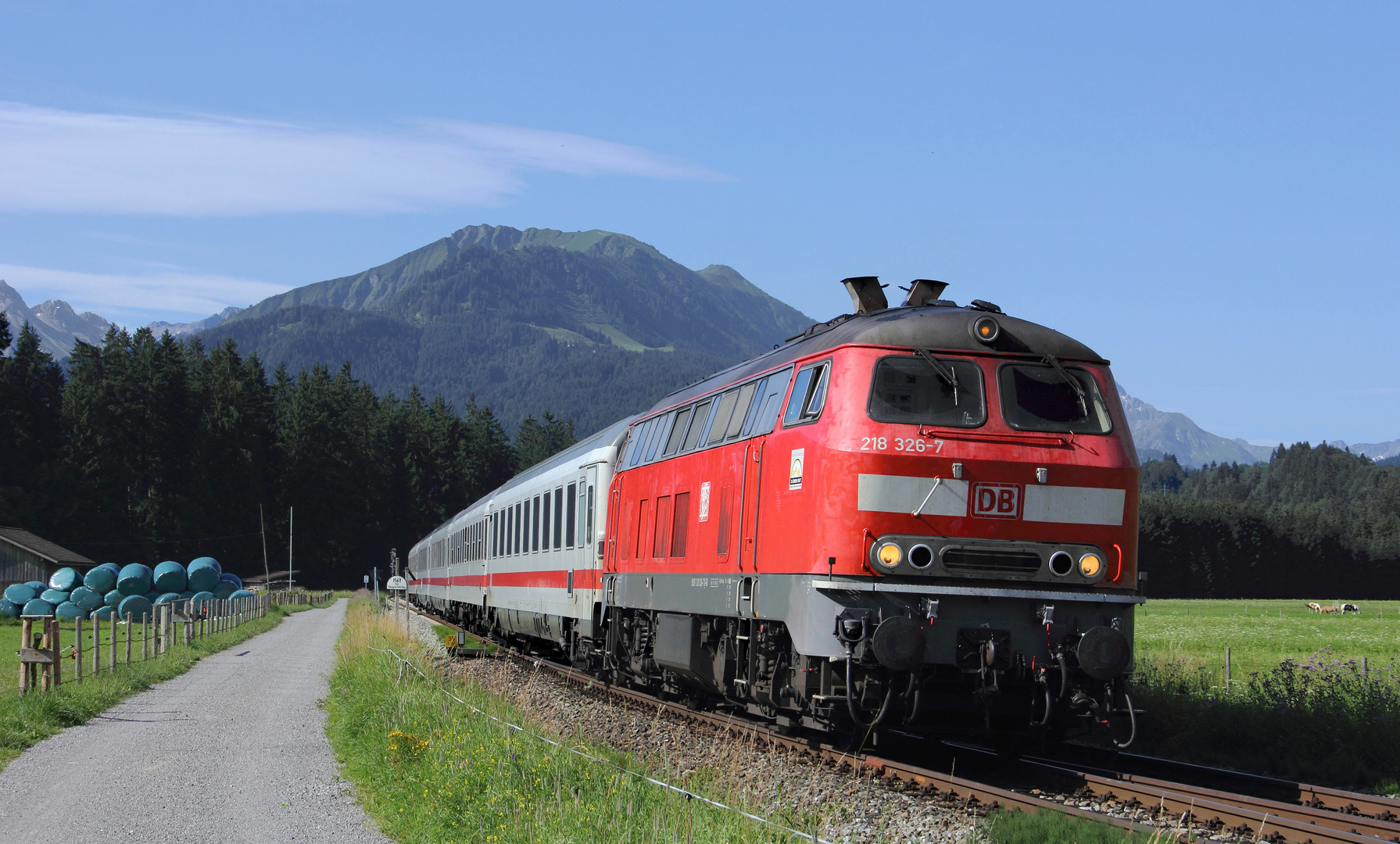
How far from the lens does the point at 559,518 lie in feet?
72.6

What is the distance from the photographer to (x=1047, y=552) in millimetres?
10320

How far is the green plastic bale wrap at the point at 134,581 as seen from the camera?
54625 mm

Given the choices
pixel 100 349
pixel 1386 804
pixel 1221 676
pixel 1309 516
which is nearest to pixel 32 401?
pixel 100 349

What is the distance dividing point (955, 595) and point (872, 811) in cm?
196

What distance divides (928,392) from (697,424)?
4377 millimetres

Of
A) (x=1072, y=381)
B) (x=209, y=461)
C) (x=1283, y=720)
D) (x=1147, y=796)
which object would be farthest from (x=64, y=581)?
(x=1147, y=796)

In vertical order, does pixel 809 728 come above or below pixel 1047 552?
below

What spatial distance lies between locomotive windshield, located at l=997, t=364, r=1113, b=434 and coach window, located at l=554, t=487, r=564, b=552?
39.9 ft

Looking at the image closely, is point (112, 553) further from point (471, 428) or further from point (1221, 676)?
point (1221, 676)

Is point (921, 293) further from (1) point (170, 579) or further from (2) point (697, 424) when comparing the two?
(1) point (170, 579)

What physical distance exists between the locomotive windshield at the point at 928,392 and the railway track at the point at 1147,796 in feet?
9.67

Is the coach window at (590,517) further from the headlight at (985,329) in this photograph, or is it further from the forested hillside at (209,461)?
the forested hillside at (209,461)

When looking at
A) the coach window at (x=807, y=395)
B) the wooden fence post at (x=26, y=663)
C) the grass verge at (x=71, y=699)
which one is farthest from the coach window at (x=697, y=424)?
the wooden fence post at (x=26, y=663)

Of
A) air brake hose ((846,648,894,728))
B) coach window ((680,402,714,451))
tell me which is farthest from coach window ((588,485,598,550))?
air brake hose ((846,648,894,728))
